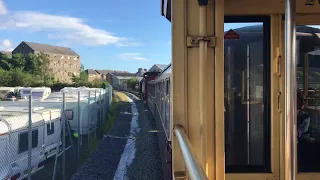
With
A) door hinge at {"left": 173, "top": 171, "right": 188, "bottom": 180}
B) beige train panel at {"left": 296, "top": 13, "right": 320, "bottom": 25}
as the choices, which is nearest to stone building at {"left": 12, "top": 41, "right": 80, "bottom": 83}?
beige train panel at {"left": 296, "top": 13, "right": 320, "bottom": 25}

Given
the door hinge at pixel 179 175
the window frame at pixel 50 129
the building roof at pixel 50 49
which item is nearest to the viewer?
the door hinge at pixel 179 175

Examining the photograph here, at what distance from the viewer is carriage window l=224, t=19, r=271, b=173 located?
8.57ft

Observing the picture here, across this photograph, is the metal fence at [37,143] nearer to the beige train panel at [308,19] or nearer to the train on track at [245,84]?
the train on track at [245,84]

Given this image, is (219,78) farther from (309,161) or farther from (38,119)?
(38,119)

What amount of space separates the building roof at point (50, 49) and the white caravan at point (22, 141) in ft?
249

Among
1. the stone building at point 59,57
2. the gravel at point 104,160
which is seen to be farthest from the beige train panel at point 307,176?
the stone building at point 59,57

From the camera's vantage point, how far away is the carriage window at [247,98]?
2.61 m

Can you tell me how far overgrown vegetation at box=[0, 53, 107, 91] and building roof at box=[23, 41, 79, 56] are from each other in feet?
39.4

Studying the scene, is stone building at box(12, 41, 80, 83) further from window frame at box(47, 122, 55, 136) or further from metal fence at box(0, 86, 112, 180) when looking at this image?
window frame at box(47, 122, 55, 136)

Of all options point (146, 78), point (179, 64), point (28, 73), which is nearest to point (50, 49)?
point (28, 73)

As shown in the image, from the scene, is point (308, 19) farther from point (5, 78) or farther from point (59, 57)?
point (59, 57)

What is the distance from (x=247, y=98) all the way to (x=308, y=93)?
0.74 m

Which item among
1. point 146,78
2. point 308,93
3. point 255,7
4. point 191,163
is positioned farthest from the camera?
point 146,78

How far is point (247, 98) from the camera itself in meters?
2.67
